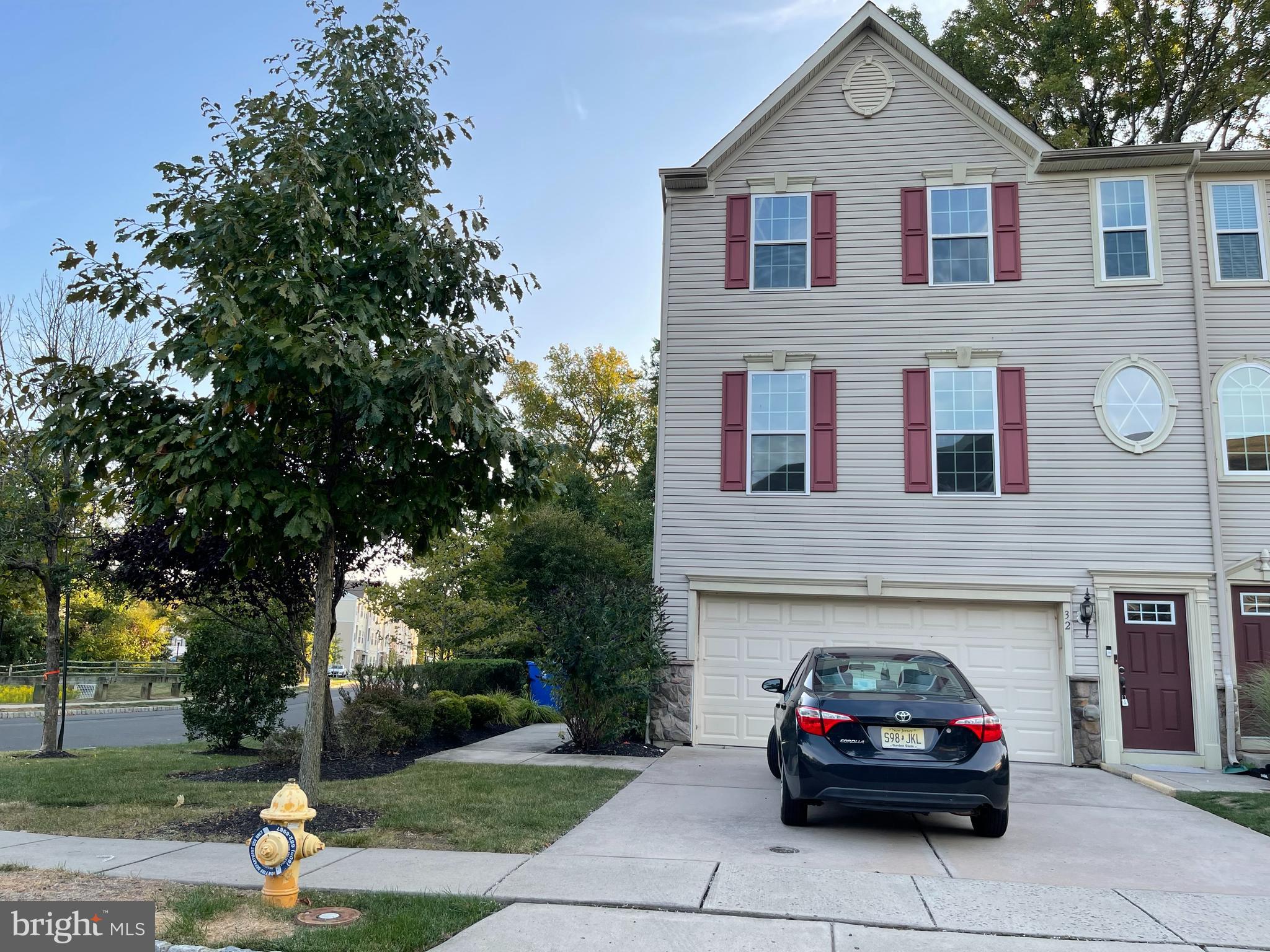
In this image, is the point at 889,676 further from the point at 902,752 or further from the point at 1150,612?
the point at 1150,612

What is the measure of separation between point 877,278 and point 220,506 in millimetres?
10572

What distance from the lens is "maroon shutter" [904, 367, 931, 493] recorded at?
543 inches

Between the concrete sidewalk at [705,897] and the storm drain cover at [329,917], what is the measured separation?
43 centimetres

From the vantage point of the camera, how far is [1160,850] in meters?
7.41

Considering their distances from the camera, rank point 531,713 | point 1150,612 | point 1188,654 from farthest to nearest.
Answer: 1. point 531,713
2. point 1150,612
3. point 1188,654

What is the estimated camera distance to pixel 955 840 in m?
7.48

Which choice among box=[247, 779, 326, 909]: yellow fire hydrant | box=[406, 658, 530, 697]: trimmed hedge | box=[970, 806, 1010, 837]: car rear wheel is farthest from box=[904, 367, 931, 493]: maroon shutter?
box=[247, 779, 326, 909]: yellow fire hydrant

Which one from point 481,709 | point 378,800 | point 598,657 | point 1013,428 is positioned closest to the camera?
point 378,800

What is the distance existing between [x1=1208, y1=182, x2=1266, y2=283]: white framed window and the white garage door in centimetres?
581

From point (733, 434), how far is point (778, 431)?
0.67 metres

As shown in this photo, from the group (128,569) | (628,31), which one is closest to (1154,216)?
(628,31)

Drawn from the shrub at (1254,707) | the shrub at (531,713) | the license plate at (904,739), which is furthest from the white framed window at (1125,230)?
the shrub at (531,713)

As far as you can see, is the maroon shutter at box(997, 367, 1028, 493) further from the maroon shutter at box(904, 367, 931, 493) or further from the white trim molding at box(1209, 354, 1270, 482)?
the white trim molding at box(1209, 354, 1270, 482)

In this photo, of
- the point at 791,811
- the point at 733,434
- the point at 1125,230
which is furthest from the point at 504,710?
the point at 1125,230
